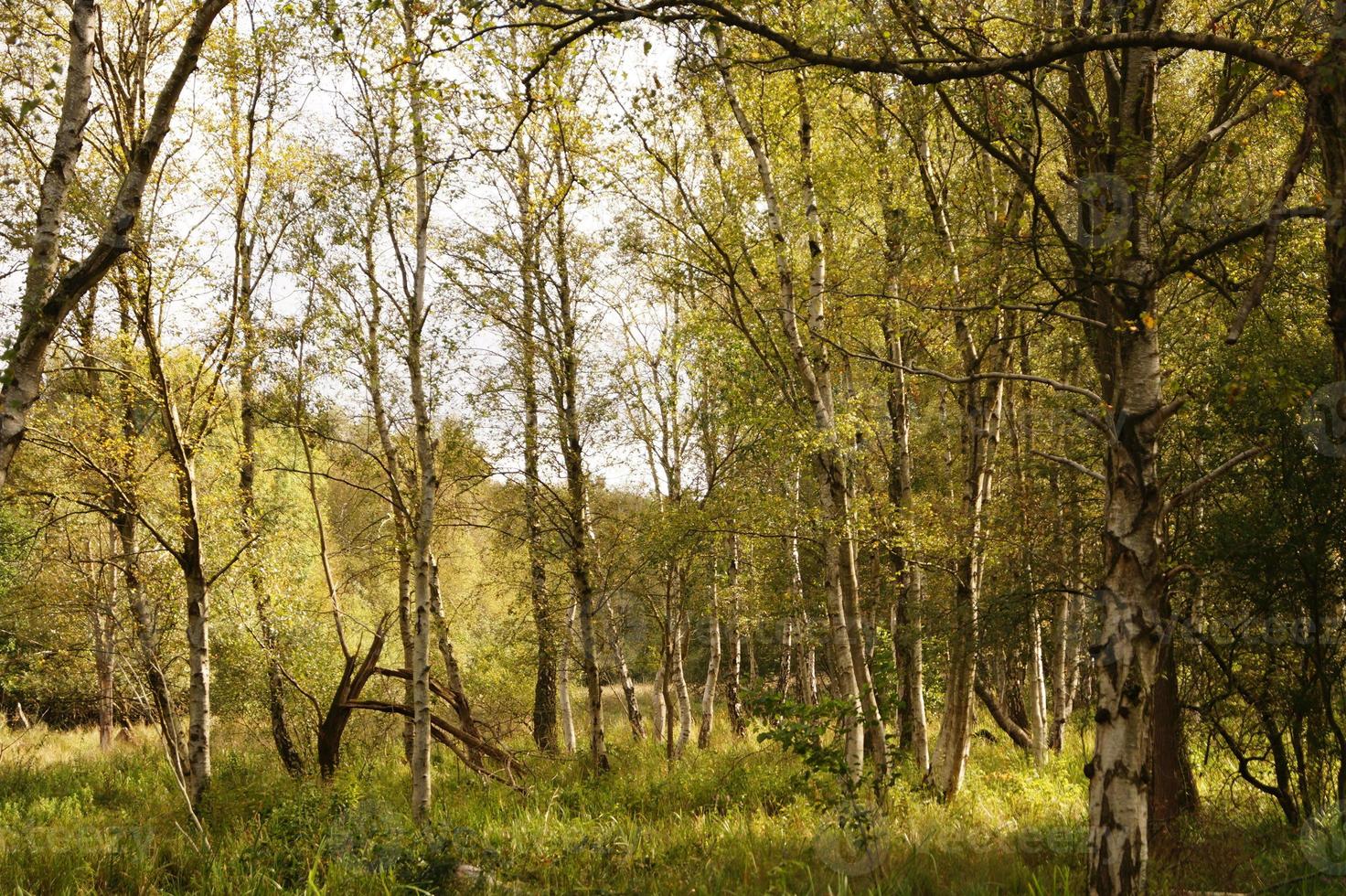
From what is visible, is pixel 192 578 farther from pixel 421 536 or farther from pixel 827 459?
pixel 827 459

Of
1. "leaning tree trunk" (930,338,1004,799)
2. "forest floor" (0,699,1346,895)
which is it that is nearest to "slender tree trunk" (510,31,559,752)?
"forest floor" (0,699,1346,895)

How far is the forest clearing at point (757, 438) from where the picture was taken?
4457 millimetres

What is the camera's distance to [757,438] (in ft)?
47.1

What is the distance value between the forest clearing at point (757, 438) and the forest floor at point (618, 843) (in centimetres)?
7

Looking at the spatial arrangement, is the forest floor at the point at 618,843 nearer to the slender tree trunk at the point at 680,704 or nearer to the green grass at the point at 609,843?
the green grass at the point at 609,843

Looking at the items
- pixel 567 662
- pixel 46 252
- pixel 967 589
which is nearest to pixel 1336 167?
pixel 967 589

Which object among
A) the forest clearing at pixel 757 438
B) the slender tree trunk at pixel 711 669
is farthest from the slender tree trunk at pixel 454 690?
the slender tree trunk at pixel 711 669

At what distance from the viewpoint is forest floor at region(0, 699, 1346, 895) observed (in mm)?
5449

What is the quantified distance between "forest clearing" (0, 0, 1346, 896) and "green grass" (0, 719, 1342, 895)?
68mm

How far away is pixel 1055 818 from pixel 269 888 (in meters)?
7.21

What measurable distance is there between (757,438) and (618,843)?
863 cm

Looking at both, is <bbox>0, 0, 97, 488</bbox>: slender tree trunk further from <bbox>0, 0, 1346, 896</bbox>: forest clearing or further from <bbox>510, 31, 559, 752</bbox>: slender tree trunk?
<bbox>510, 31, 559, 752</bbox>: slender tree trunk

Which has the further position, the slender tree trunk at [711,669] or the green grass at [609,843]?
the slender tree trunk at [711,669]

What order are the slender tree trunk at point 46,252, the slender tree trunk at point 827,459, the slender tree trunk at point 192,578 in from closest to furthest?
1. the slender tree trunk at point 46,252
2. the slender tree trunk at point 827,459
3. the slender tree trunk at point 192,578
